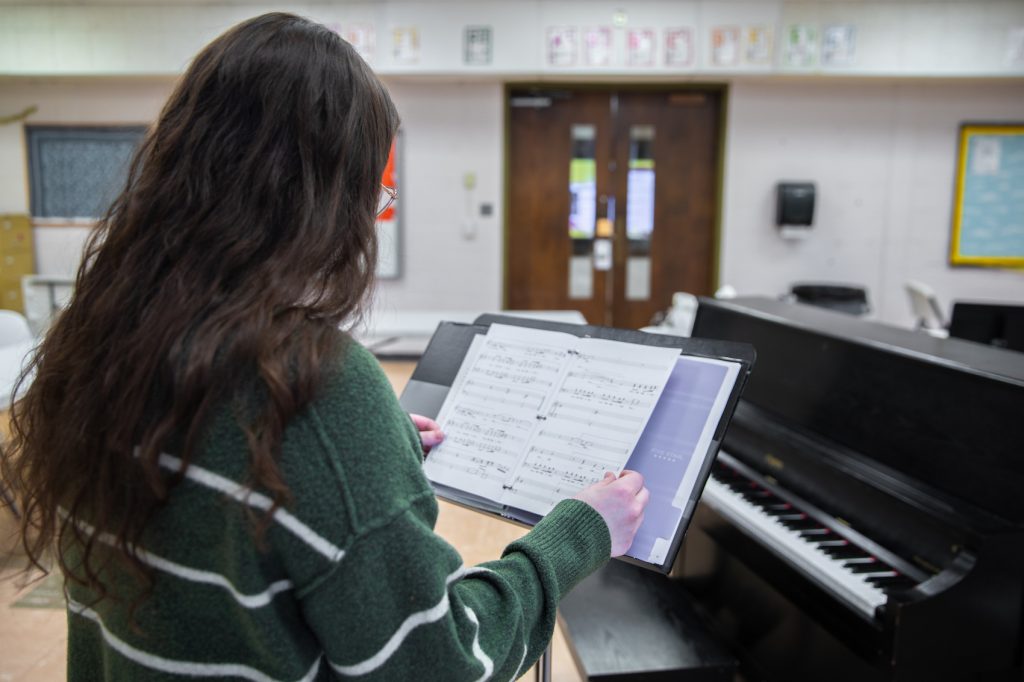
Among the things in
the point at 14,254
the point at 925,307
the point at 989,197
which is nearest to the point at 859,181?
the point at 989,197

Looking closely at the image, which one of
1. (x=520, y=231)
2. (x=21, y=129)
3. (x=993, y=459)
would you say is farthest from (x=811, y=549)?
(x=21, y=129)

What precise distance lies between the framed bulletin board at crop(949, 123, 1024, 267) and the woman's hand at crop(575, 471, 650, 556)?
5.83m

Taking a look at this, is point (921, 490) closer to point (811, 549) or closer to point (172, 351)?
point (811, 549)

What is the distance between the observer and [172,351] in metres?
0.62

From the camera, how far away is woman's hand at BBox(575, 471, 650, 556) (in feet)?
2.84

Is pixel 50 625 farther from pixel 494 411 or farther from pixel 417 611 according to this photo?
pixel 417 611

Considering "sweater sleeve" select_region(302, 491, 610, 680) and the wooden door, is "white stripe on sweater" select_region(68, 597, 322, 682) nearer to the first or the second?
"sweater sleeve" select_region(302, 491, 610, 680)

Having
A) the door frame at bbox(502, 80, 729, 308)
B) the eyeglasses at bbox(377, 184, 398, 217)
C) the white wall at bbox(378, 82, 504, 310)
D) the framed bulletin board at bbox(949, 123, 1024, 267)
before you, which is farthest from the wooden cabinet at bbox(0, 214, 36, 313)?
the framed bulletin board at bbox(949, 123, 1024, 267)

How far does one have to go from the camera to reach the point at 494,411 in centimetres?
107

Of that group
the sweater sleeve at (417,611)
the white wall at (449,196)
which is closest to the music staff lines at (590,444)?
the sweater sleeve at (417,611)

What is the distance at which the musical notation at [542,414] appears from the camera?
37.9 inches

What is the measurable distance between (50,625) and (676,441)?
186cm

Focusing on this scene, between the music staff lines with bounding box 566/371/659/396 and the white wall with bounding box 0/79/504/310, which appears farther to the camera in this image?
the white wall with bounding box 0/79/504/310

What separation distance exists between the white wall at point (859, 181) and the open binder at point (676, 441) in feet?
16.4
